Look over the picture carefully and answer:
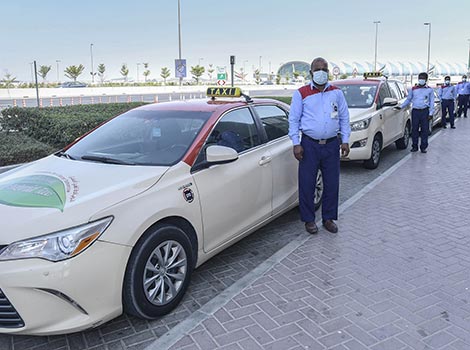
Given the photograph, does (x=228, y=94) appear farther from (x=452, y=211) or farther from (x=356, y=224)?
(x=452, y=211)

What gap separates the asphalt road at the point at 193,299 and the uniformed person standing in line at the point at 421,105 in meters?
5.59

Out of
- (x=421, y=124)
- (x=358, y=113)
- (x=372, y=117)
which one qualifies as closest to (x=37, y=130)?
(x=358, y=113)

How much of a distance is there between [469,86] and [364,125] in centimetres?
1352

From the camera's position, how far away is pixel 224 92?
4941 millimetres

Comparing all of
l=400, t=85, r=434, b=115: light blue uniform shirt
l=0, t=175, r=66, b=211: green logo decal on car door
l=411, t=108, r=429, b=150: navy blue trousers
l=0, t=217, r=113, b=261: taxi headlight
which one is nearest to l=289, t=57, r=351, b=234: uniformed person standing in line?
l=0, t=175, r=66, b=211: green logo decal on car door

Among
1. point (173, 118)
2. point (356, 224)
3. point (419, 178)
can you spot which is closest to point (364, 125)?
point (419, 178)

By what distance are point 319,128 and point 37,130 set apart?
24.4ft

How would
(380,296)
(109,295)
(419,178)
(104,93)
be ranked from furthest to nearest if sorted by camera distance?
(104,93) → (419,178) → (380,296) → (109,295)

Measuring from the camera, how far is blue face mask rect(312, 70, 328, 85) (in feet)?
15.0

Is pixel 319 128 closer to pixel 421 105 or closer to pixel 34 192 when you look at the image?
pixel 34 192

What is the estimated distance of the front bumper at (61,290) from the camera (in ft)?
8.31

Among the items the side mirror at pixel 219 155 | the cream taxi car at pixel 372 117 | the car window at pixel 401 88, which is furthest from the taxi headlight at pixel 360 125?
the side mirror at pixel 219 155

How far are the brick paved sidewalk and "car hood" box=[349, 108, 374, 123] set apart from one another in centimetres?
272

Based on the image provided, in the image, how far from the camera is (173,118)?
164 inches
